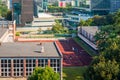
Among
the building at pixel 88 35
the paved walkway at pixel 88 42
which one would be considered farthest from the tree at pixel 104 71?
the building at pixel 88 35

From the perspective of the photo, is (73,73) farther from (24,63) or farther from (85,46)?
(85,46)

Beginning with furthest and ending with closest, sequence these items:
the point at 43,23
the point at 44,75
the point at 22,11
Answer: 1. the point at 43,23
2. the point at 22,11
3. the point at 44,75

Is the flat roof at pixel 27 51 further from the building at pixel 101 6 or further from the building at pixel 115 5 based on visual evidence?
the building at pixel 101 6

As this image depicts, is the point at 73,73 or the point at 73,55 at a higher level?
the point at 73,73

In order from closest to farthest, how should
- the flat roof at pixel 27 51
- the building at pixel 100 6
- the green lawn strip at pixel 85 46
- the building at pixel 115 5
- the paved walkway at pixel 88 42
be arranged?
the flat roof at pixel 27 51
the green lawn strip at pixel 85 46
the paved walkway at pixel 88 42
the building at pixel 115 5
the building at pixel 100 6

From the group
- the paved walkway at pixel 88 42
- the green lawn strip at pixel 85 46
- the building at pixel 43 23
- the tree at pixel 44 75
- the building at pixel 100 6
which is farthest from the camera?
the building at pixel 100 6

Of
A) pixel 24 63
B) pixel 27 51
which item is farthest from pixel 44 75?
pixel 27 51

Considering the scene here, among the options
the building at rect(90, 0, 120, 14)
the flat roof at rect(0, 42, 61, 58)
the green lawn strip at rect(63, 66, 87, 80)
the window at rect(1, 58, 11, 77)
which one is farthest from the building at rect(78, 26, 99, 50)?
the building at rect(90, 0, 120, 14)
